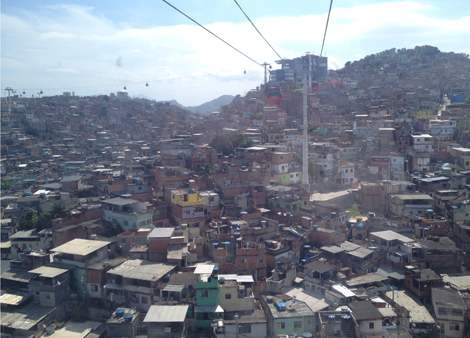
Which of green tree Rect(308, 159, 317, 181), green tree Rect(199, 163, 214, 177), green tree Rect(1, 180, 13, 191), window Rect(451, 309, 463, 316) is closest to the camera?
window Rect(451, 309, 463, 316)

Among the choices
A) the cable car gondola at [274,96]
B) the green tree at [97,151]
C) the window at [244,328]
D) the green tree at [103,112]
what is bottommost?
the window at [244,328]

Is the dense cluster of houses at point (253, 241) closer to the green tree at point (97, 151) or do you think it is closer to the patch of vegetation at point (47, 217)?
the patch of vegetation at point (47, 217)

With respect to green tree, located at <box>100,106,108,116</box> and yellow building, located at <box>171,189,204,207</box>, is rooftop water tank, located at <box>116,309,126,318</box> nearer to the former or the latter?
yellow building, located at <box>171,189,204,207</box>

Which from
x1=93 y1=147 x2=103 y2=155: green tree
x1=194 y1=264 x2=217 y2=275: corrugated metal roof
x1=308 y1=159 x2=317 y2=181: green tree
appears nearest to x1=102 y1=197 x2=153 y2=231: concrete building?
x1=194 y1=264 x2=217 y2=275: corrugated metal roof

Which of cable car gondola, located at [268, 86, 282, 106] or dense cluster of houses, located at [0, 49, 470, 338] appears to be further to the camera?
cable car gondola, located at [268, 86, 282, 106]

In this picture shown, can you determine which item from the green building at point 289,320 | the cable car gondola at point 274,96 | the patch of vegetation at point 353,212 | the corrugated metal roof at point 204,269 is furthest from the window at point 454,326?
the cable car gondola at point 274,96

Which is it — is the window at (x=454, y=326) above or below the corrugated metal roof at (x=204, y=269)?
below

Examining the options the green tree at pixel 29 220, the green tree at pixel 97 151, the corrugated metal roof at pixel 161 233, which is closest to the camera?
the corrugated metal roof at pixel 161 233

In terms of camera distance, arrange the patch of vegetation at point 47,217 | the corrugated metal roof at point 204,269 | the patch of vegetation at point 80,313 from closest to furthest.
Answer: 1. the corrugated metal roof at point 204,269
2. the patch of vegetation at point 80,313
3. the patch of vegetation at point 47,217

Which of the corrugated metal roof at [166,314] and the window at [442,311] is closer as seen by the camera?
the corrugated metal roof at [166,314]
